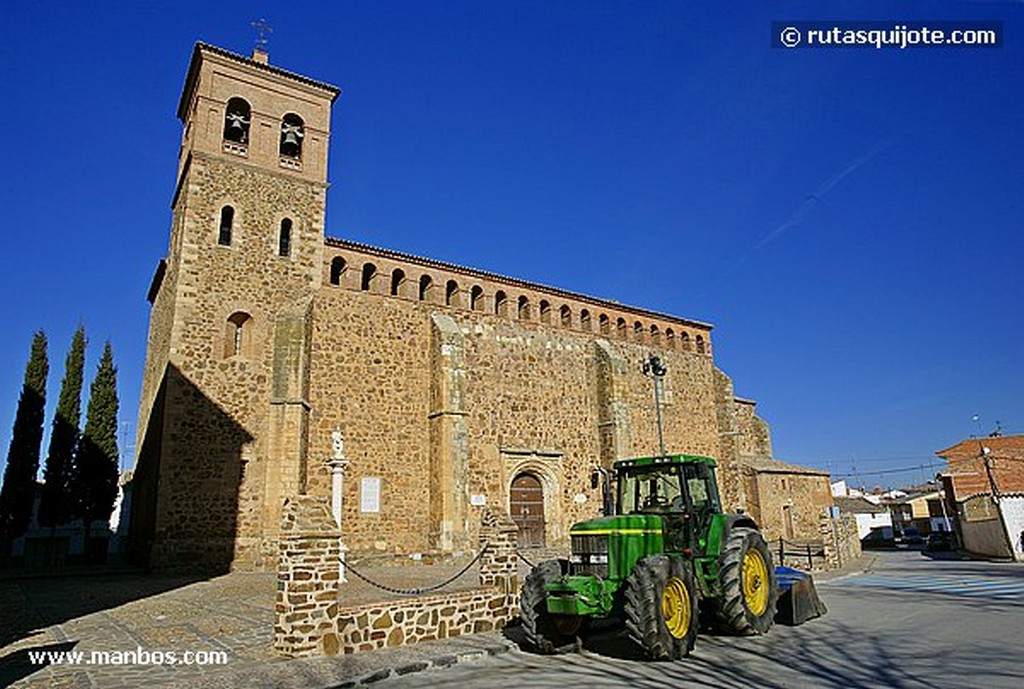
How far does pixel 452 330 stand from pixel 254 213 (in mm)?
7103

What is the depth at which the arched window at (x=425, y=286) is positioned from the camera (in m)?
22.2

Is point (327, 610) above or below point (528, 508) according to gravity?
below

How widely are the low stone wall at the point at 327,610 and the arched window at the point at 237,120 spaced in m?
15.5

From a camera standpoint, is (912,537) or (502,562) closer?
(502,562)

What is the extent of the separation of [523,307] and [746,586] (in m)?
16.8

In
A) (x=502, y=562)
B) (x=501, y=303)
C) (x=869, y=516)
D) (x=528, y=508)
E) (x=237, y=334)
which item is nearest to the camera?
(x=502, y=562)

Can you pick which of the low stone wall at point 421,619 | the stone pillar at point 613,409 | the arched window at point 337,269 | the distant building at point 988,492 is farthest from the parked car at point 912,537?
the low stone wall at point 421,619

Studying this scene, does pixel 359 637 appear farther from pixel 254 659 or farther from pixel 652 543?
pixel 652 543

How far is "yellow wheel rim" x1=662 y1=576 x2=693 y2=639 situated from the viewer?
724cm

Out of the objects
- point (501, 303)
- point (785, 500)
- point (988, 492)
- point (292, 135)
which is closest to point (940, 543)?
point (988, 492)

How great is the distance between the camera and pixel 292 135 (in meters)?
20.5

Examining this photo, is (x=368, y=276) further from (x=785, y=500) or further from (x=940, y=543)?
(x=940, y=543)

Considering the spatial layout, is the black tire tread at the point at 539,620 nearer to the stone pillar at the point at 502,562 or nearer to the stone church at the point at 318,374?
the stone pillar at the point at 502,562

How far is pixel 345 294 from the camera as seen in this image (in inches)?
798
